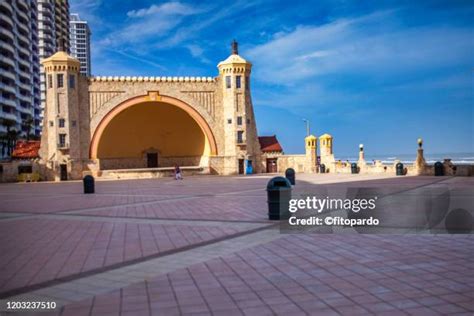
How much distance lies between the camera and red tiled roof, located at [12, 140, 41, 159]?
38.3 meters

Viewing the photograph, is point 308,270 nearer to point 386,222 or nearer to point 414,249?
point 414,249

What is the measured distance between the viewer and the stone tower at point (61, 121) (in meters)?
36.3

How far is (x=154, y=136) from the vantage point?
4447cm

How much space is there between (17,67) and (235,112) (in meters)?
45.4

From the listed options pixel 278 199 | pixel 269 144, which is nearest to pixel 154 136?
pixel 269 144

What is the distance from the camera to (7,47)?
60656 millimetres

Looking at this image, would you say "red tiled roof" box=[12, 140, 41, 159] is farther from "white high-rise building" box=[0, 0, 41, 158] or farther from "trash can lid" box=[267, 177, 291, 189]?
"trash can lid" box=[267, 177, 291, 189]

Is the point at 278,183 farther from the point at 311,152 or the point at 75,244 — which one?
the point at 311,152

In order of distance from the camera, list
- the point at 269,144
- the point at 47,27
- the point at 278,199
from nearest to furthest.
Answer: the point at 278,199
the point at 269,144
the point at 47,27

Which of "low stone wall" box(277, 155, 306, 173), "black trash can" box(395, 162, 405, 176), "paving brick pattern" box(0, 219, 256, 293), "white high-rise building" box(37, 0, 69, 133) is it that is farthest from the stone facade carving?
"white high-rise building" box(37, 0, 69, 133)

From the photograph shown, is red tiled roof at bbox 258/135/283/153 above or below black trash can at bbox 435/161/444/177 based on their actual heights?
above

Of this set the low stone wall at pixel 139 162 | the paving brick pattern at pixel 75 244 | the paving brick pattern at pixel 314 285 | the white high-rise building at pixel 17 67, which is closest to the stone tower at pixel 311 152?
the low stone wall at pixel 139 162

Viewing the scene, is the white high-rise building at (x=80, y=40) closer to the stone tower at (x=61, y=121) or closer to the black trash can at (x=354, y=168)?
the stone tower at (x=61, y=121)

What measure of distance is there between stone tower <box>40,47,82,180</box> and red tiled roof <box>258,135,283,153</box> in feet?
57.9
